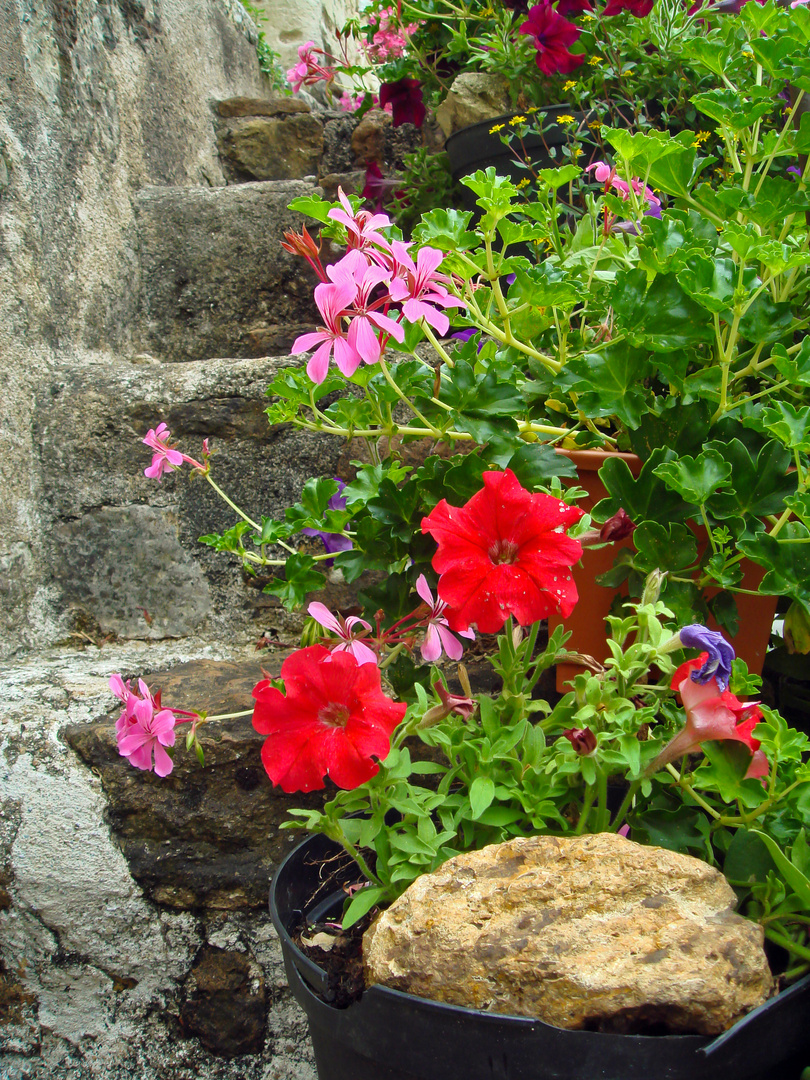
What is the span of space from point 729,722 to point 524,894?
0.80ft

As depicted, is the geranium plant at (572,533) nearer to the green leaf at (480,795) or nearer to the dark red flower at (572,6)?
the green leaf at (480,795)

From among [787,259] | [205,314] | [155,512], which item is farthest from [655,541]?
[205,314]

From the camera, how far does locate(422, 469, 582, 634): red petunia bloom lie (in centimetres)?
75

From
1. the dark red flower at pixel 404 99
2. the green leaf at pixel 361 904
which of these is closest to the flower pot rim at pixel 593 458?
the green leaf at pixel 361 904

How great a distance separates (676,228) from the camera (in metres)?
0.93

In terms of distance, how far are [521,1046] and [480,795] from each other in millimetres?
220

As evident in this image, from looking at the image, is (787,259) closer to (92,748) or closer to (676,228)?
(676,228)

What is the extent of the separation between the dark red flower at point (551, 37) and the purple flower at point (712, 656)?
179 cm

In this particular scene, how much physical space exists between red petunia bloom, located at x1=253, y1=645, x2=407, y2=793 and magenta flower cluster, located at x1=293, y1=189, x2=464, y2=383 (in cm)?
35

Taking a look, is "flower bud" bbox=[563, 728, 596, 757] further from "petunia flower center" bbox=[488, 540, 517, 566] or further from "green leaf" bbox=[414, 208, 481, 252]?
"green leaf" bbox=[414, 208, 481, 252]

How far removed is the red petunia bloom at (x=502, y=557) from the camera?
2.48 feet

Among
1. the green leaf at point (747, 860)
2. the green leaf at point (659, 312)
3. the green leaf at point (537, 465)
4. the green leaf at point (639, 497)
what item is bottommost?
the green leaf at point (747, 860)

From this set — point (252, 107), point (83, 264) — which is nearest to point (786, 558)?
point (83, 264)

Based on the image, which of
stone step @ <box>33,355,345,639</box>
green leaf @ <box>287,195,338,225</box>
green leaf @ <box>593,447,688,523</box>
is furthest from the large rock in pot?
stone step @ <box>33,355,345,639</box>
